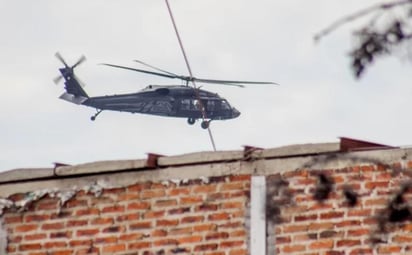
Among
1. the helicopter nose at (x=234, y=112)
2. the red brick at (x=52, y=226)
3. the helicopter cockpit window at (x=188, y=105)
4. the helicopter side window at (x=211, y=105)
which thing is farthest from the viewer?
the helicopter nose at (x=234, y=112)

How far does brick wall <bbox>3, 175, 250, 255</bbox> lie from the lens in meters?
10.5

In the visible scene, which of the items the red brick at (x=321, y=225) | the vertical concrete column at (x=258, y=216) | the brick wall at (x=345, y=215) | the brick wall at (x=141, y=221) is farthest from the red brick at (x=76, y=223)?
the red brick at (x=321, y=225)

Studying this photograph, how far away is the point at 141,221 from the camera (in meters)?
10.9

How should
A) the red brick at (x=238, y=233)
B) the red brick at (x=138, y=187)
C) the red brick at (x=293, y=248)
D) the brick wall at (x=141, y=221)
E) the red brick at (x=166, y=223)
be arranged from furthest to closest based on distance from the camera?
1. the red brick at (x=138, y=187)
2. the red brick at (x=166, y=223)
3. the brick wall at (x=141, y=221)
4. the red brick at (x=238, y=233)
5. the red brick at (x=293, y=248)

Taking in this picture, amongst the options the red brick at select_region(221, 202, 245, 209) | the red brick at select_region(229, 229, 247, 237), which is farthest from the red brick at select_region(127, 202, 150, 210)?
the red brick at select_region(229, 229, 247, 237)

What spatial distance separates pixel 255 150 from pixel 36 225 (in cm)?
234

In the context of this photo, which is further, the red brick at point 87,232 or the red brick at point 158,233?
the red brick at point 87,232

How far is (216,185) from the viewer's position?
35.0 ft

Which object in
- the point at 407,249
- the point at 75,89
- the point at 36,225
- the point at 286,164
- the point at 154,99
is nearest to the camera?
the point at 407,249

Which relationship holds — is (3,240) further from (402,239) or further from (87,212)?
(402,239)

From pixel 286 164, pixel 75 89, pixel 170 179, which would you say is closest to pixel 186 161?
pixel 170 179

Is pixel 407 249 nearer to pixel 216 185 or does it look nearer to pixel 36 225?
pixel 216 185

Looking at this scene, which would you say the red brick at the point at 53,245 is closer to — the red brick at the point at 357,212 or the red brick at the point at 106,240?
the red brick at the point at 106,240

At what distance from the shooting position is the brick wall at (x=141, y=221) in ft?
34.4
